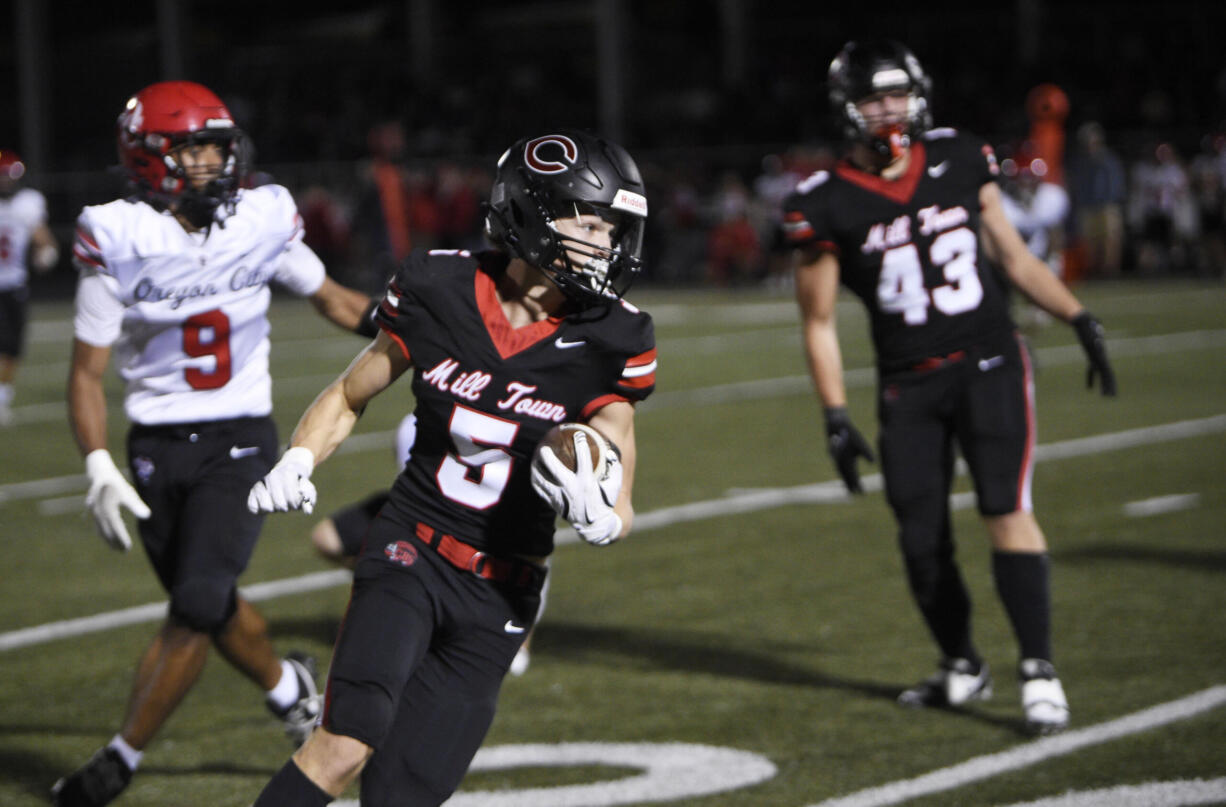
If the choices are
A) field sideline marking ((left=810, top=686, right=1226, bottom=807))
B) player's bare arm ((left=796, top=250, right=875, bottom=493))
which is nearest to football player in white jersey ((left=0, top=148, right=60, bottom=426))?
player's bare arm ((left=796, top=250, right=875, bottom=493))

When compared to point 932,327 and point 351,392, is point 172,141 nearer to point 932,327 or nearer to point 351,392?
point 351,392

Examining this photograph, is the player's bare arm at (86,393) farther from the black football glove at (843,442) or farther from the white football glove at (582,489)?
the black football glove at (843,442)

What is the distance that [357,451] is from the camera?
10.3 m

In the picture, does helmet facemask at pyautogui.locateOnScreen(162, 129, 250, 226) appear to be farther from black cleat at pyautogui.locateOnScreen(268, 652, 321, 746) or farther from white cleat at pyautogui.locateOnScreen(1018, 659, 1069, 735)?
white cleat at pyautogui.locateOnScreen(1018, 659, 1069, 735)

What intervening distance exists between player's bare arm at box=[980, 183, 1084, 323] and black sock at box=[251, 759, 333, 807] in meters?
2.78

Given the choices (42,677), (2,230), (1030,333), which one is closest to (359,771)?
(42,677)

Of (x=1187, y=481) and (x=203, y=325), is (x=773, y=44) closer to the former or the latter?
(x=1187, y=481)

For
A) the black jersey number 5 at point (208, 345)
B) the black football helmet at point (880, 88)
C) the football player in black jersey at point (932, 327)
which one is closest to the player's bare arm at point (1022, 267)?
the football player in black jersey at point (932, 327)

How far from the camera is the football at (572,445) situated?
3.21m

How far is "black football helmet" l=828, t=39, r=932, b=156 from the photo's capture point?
4.86 metres

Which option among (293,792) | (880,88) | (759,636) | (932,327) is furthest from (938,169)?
(293,792)

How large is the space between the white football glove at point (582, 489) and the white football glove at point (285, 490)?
1.50 ft

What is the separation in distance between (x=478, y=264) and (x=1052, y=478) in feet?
18.7

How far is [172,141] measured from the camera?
4.42 metres
